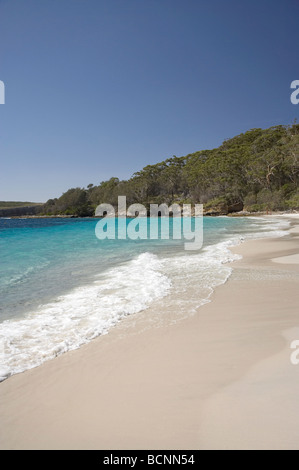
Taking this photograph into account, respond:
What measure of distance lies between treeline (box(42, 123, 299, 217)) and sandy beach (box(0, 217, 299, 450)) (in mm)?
48556

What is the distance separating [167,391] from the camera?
262cm

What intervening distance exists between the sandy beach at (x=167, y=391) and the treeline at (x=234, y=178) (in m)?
48.6

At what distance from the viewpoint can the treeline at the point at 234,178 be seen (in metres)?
51.6

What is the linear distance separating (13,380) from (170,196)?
274 feet

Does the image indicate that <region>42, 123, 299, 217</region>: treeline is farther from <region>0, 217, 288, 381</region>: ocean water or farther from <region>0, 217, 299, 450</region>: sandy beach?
<region>0, 217, 299, 450</region>: sandy beach

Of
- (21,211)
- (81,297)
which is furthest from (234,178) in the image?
(21,211)

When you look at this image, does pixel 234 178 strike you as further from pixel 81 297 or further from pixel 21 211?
pixel 21 211

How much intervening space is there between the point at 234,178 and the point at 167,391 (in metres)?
62.8

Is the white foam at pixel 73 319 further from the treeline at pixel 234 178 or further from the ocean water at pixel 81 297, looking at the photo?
the treeline at pixel 234 178

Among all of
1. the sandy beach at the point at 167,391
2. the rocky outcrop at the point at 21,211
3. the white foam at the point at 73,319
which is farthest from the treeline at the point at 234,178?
the sandy beach at the point at 167,391

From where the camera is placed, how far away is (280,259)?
9.55 metres
